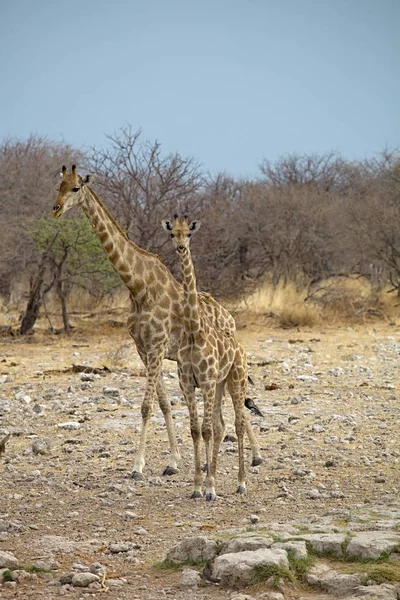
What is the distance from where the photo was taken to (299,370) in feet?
48.1

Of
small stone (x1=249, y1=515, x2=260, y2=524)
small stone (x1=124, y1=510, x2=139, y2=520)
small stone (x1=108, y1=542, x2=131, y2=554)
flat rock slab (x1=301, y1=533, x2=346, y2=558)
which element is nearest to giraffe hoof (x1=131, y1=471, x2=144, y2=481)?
small stone (x1=124, y1=510, x2=139, y2=520)

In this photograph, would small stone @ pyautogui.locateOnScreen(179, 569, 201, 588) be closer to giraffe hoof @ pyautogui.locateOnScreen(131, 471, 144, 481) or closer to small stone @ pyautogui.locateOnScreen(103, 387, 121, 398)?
→ giraffe hoof @ pyautogui.locateOnScreen(131, 471, 144, 481)

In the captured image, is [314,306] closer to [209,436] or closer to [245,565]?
[209,436]

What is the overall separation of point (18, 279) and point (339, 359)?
9969 millimetres

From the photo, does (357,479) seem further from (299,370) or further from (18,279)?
(18,279)

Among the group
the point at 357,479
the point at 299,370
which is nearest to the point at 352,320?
the point at 299,370

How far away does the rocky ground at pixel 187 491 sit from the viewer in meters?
5.54

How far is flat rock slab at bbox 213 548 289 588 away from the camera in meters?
5.41

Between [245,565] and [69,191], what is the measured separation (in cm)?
439

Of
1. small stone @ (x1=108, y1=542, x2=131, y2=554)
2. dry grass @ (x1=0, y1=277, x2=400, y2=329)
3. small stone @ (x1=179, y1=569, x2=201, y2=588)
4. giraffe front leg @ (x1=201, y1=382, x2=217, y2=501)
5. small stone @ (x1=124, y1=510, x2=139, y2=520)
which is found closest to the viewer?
small stone @ (x1=179, y1=569, x2=201, y2=588)

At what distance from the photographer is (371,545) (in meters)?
5.62

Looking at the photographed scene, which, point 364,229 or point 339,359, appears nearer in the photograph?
point 339,359

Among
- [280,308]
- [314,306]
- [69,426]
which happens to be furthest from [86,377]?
[314,306]

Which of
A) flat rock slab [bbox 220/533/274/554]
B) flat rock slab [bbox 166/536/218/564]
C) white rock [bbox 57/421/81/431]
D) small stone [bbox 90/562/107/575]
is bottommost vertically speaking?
white rock [bbox 57/421/81/431]
